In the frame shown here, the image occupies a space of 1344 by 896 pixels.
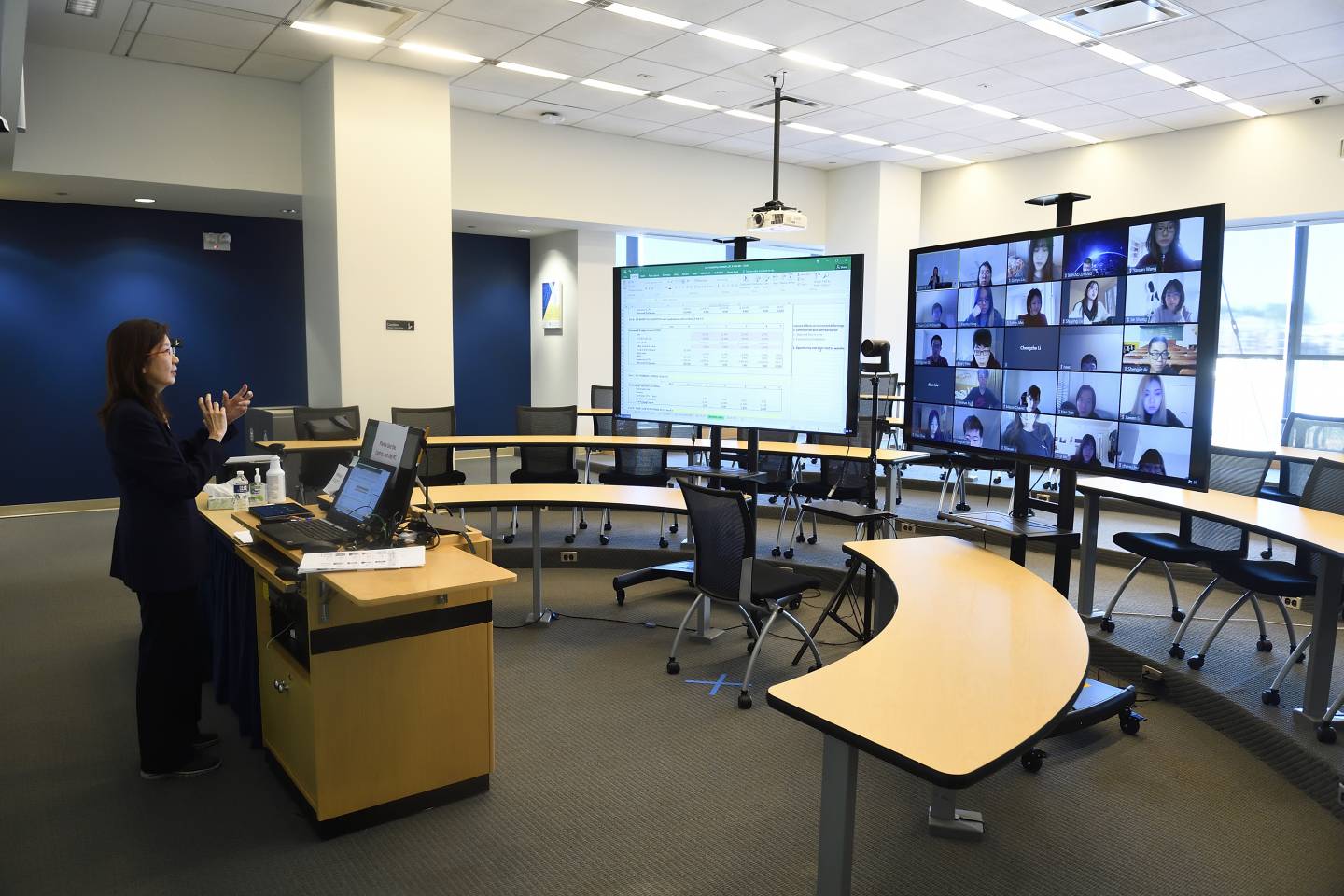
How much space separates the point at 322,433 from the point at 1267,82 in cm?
814

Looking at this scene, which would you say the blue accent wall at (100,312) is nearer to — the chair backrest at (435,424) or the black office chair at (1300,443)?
the chair backrest at (435,424)

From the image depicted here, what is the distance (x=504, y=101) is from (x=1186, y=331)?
6.93m

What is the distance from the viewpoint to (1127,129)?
8.87 m

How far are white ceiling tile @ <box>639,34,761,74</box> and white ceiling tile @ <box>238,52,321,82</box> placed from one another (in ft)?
9.04

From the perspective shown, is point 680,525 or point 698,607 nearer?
point 698,607

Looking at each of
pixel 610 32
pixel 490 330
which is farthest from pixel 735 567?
pixel 490 330

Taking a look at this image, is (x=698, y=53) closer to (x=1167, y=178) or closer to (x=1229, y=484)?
(x=1229, y=484)

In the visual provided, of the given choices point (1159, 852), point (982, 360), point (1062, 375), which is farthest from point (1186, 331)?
point (1159, 852)

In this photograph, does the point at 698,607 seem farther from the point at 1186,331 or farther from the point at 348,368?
the point at 348,368

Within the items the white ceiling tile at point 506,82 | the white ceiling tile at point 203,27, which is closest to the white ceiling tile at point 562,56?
the white ceiling tile at point 506,82

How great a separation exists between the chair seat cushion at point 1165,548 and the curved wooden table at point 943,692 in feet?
5.68

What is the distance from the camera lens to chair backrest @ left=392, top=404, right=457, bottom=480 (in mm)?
6500

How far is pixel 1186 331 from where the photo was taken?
108 inches

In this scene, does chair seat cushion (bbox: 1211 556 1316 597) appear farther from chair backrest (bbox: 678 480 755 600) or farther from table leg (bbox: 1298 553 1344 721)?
chair backrest (bbox: 678 480 755 600)
